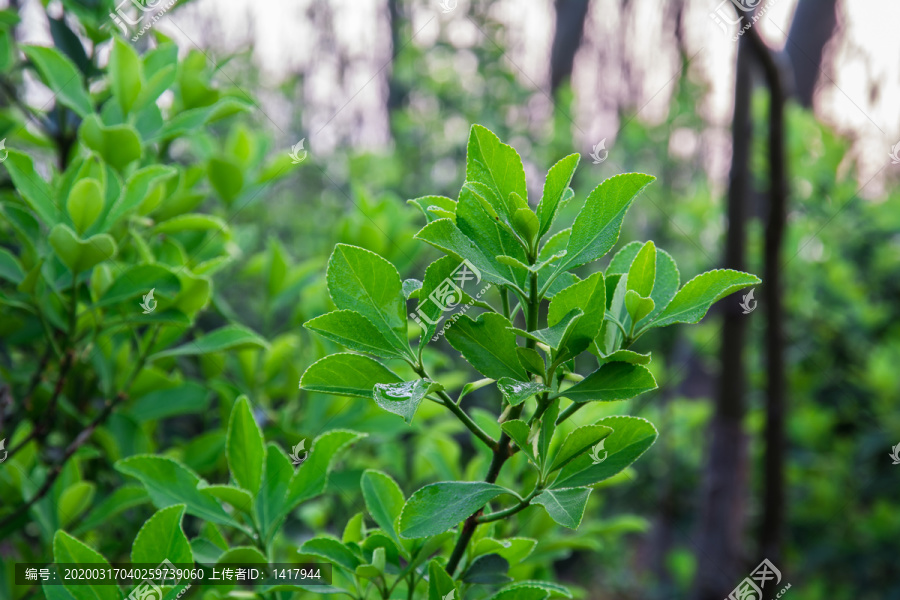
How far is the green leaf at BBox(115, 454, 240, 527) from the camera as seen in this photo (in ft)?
2.29

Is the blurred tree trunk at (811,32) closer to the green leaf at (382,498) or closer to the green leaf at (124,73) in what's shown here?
the green leaf at (124,73)

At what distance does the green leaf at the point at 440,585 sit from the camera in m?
0.54

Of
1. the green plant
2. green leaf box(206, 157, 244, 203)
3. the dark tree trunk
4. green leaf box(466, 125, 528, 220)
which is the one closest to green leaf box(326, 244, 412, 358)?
the green plant

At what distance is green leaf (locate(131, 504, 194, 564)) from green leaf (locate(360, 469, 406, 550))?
17cm

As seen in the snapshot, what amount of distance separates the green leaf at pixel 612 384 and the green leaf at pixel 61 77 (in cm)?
84

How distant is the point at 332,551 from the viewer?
A: 1.99 ft

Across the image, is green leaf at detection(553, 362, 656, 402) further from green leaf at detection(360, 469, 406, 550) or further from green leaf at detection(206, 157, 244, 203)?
green leaf at detection(206, 157, 244, 203)

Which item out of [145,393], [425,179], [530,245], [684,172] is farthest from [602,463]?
[684,172]

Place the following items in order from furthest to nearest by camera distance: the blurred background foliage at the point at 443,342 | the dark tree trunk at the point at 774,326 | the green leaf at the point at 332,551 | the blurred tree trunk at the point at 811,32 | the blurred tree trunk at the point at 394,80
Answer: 1. the blurred tree trunk at the point at 394,80
2. the blurred tree trunk at the point at 811,32
3. the dark tree trunk at the point at 774,326
4. the blurred background foliage at the point at 443,342
5. the green leaf at the point at 332,551

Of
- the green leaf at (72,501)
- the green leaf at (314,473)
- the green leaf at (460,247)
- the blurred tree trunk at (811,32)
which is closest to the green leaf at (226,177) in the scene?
the green leaf at (72,501)

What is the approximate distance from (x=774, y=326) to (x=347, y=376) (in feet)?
5.41

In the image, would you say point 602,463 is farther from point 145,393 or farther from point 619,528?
point 145,393

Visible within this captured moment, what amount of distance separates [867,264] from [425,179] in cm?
205

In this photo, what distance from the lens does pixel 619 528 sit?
102 centimetres
